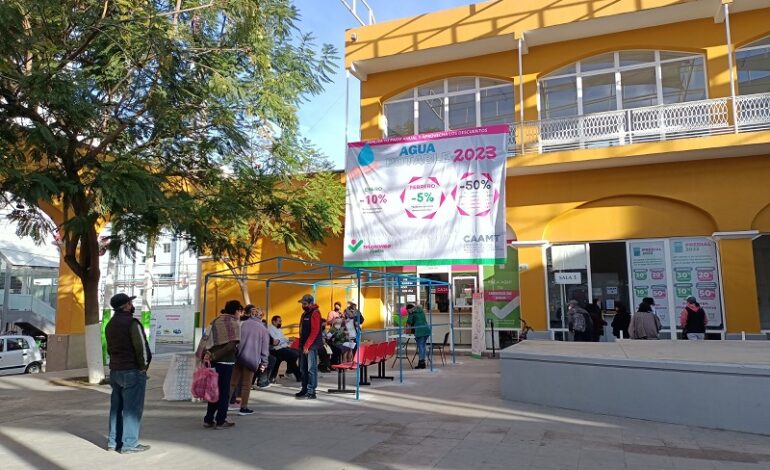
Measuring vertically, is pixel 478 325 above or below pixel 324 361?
above

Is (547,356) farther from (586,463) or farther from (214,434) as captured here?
(214,434)

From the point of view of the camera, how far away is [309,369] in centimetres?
961

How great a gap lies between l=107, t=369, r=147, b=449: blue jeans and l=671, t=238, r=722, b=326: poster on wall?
13.4 metres

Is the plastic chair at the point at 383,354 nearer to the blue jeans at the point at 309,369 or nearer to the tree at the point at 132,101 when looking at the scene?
the blue jeans at the point at 309,369

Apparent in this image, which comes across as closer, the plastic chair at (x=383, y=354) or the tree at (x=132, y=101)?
the tree at (x=132, y=101)

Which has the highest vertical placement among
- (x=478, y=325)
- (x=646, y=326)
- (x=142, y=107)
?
(x=142, y=107)

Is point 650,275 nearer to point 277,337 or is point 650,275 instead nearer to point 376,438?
point 277,337

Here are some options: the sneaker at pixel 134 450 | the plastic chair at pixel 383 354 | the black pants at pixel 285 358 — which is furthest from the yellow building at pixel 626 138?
the sneaker at pixel 134 450

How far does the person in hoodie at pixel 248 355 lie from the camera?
811cm

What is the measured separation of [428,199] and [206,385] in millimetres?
7677

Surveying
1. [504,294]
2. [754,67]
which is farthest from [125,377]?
[754,67]

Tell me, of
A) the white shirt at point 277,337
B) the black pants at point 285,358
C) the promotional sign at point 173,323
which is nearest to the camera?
the black pants at point 285,358

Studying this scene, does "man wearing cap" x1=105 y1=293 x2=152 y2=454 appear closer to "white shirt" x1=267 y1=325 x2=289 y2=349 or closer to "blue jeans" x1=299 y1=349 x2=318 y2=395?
"blue jeans" x1=299 y1=349 x2=318 y2=395

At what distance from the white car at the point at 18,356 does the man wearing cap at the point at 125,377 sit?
15.9 metres
